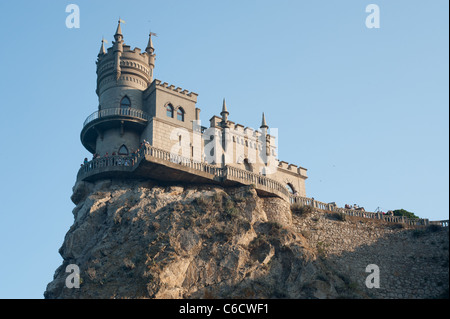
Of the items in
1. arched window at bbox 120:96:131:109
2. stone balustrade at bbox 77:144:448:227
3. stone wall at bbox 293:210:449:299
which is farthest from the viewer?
arched window at bbox 120:96:131:109

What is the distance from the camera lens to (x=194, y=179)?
144ft

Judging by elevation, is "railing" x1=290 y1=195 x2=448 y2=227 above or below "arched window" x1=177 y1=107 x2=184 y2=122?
below

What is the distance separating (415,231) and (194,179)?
1677 centimetres

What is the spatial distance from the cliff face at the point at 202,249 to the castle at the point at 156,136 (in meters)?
1.21

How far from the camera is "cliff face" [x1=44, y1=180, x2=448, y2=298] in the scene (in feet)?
123

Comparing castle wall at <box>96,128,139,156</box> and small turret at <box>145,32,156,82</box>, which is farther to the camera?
small turret at <box>145,32,156,82</box>

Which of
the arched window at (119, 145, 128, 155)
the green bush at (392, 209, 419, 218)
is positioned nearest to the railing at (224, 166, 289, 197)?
the arched window at (119, 145, 128, 155)

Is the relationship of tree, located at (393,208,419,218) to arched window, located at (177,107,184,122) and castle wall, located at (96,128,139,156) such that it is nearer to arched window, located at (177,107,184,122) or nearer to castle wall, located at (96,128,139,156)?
arched window, located at (177,107,184,122)

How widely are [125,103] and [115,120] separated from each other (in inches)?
92.7

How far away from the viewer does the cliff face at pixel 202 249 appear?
123 feet

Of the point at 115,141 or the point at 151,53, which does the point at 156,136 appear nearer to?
the point at 115,141

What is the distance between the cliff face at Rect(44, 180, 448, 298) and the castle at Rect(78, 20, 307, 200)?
1207 millimetres
